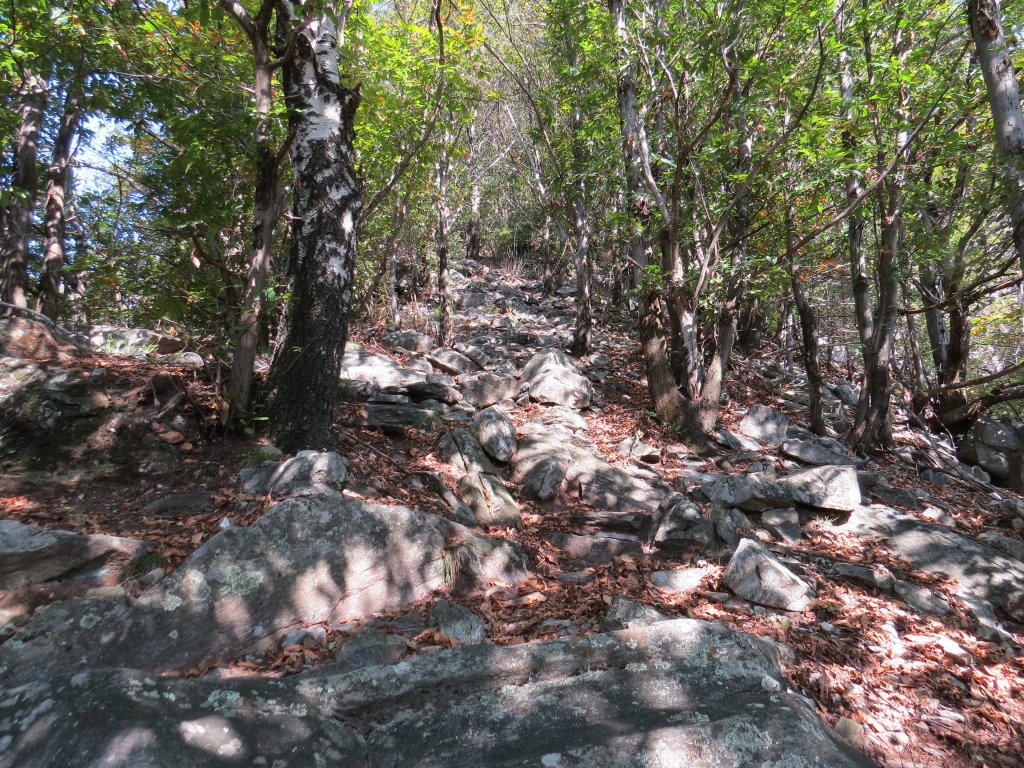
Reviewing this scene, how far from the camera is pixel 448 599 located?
11.9 ft

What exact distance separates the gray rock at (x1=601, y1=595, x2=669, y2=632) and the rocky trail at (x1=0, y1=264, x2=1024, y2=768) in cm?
2

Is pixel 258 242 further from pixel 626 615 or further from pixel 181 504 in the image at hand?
pixel 626 615

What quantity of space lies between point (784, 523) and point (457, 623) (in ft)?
13.2

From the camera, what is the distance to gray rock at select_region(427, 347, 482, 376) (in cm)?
1164

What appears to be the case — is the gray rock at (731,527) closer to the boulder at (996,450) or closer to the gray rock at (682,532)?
the gray rock at (682,532)

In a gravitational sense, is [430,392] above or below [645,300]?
below

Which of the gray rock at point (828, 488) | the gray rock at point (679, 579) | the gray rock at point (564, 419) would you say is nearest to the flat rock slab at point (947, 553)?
the gray rock at point (828, 488)

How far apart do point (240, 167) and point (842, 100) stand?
7.58 m

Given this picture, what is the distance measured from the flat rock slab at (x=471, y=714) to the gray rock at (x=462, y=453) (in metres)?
3.47

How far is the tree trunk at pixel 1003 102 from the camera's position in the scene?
377 cm

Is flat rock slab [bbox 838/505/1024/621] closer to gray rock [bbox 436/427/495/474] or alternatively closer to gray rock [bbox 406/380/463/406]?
gray rock [bbox 436/427/495/474]

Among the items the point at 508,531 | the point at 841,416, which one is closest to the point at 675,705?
the point at 508,531

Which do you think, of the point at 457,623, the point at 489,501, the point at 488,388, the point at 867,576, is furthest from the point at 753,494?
the point at 488,388

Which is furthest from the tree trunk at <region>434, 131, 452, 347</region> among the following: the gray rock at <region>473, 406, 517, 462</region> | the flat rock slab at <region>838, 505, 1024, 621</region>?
the flat rock slab at <region>838, 505, 1024, 621</region>
